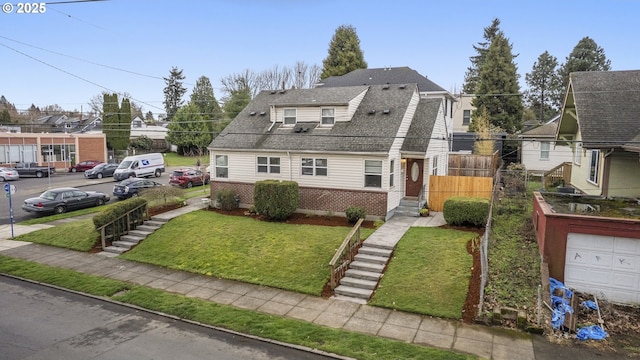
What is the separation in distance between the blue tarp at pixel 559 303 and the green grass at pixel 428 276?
2.18 meters

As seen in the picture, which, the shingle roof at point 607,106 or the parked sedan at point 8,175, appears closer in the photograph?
the shingle roof at point 607,106

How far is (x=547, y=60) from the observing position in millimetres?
67188

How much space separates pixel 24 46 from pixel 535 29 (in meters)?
22.4

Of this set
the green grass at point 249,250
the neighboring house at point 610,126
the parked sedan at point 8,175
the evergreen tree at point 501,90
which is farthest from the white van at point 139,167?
the neighboring house at point 610,126

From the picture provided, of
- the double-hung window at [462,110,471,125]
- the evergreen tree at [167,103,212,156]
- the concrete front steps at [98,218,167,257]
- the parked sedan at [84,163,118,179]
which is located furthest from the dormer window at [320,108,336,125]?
the evergreen tree at [167,103,212,156]

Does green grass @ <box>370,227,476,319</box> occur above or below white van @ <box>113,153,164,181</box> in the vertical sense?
below

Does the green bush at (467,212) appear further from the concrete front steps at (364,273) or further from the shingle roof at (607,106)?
the shingle roof at (607,106)

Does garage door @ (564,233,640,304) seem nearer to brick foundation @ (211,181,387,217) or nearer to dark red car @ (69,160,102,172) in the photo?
brick foundation @ (211,181,387,217)

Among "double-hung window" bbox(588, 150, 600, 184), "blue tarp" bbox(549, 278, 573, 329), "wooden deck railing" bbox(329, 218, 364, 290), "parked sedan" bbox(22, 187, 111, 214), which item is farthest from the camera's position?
"parked sedan" bbox(22, 187, 111, 214)

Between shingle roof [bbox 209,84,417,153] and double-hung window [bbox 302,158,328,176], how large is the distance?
0.59m

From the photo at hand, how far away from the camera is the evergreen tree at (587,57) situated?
54125 mm

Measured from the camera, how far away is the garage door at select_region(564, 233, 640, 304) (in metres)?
10.8

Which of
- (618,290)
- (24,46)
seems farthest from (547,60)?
(24,46)

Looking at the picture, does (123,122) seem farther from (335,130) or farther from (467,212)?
(467,212)
